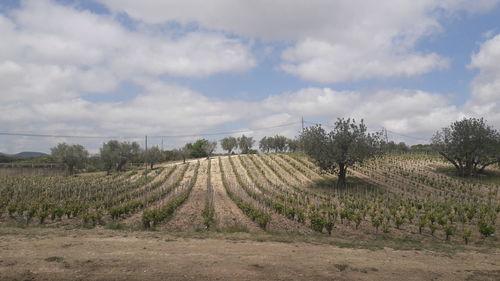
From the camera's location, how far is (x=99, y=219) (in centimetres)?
1562

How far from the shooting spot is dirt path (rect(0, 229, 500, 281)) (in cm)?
798

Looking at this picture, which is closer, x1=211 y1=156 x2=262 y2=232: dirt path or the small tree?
x1=211 y1=156 x2=262 y2=232: dirt path

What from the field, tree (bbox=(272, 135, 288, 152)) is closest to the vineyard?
the field

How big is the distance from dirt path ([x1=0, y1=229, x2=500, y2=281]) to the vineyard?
11.1 ft

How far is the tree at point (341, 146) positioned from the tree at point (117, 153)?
3581 centimetres

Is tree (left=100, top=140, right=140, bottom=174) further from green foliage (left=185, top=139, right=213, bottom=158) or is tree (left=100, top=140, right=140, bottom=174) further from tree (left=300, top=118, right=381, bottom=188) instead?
tree (left=300, top=118, right=381, bottom=188)

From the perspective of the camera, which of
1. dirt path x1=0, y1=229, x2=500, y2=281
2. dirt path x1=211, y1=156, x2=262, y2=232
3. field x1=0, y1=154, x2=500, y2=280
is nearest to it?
dirt path x1=0, y1=229, x2=500, y2=281

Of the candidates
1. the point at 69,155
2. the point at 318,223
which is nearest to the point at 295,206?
the point at 318,223

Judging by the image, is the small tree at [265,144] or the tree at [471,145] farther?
the small tree at [265,144]

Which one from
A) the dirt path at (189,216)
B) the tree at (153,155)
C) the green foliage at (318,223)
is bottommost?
the dirt path at (189,216)

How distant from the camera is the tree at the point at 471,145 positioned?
123 feet

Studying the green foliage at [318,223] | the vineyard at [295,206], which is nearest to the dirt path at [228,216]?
the vineyard at [295,206]

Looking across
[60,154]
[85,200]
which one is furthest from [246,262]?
[60,154]

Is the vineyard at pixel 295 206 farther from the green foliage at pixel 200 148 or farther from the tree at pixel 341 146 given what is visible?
the green foliage at pixel 200 148
